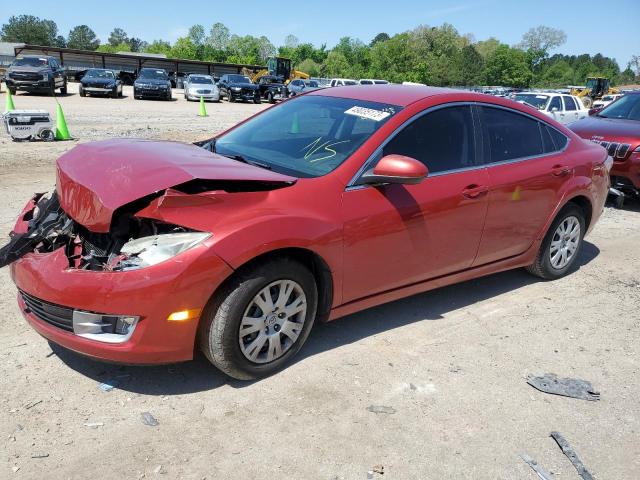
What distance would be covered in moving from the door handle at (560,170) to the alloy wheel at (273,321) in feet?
8.85

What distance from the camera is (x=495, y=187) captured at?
416 cm

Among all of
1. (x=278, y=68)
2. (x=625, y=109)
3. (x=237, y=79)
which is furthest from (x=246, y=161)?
(x=278, y=68)

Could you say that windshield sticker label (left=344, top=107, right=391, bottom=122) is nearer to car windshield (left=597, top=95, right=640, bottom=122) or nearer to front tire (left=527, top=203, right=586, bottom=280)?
front tire (left=527, top=203, right=586, bottom=280)

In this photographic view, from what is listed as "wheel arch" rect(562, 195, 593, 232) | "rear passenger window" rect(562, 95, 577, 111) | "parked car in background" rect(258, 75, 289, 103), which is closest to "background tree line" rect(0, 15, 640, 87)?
"parked car in background" rect(258, 75, 289, 103)

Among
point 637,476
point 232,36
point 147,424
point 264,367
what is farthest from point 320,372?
point 232,36

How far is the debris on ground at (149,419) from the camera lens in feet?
9.30

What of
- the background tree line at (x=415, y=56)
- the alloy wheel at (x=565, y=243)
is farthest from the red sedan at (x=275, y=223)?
the background tree line at (x=415, y=56)

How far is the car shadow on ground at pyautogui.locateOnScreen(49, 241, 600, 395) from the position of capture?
3191 millimetres

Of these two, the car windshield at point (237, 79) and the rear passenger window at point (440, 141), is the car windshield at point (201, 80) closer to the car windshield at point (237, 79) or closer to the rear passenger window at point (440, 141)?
the car windshield at point (237, 79)

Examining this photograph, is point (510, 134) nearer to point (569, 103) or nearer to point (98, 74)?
point (569, 103)

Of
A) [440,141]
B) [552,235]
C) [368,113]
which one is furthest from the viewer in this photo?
[552,235]

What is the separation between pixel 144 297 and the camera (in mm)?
2723

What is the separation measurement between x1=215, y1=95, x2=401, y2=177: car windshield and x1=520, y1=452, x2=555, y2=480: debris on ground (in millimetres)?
1962

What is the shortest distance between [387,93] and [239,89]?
28.6 metres
